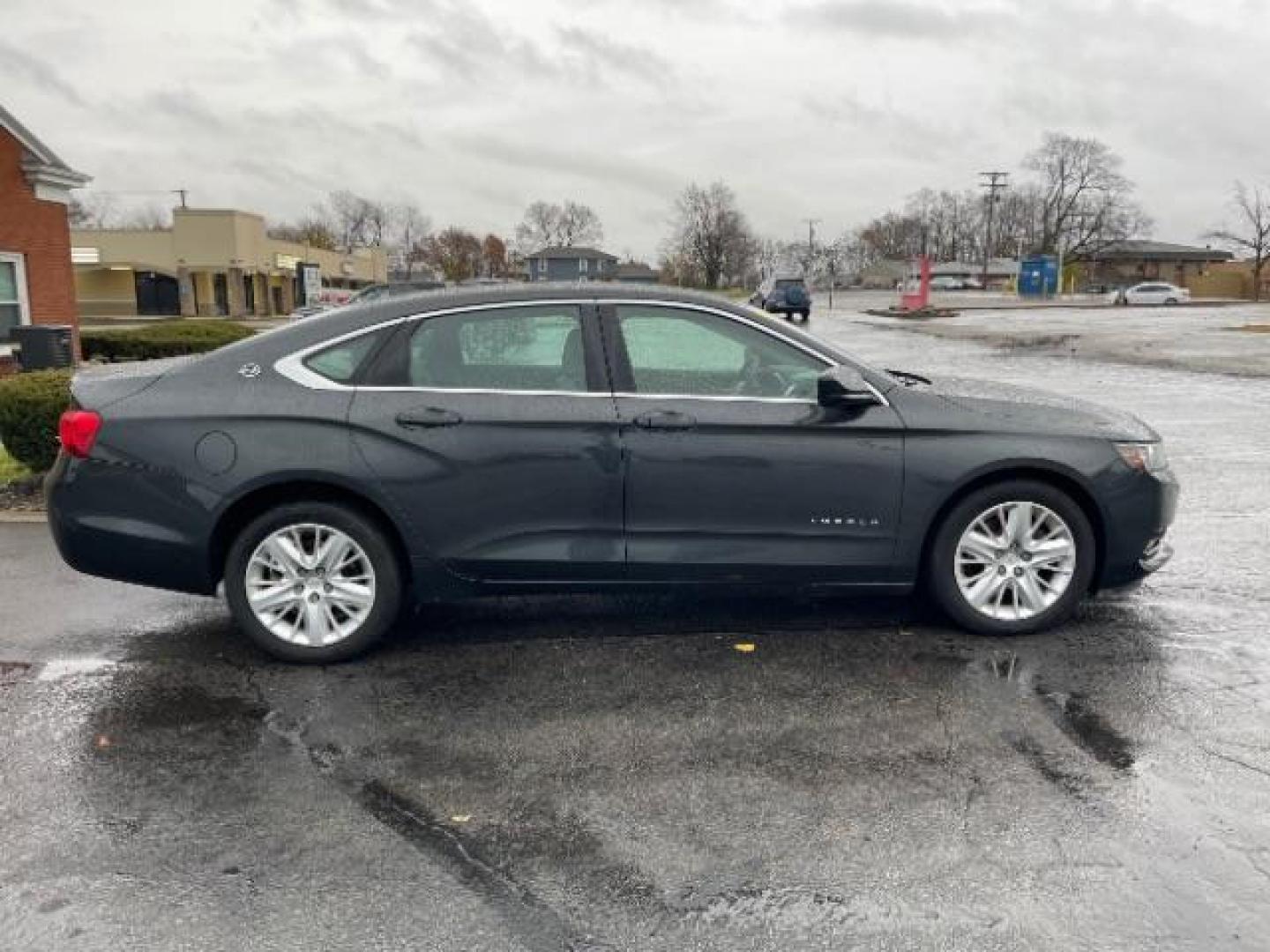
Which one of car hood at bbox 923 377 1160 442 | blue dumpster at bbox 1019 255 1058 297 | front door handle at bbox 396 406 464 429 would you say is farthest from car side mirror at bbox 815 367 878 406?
blue dumpster at bbox 1019 255 1058 297

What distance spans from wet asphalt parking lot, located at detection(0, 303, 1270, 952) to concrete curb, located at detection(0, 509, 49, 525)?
6.63 ft

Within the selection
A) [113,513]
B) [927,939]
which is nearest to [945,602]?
[927,939]

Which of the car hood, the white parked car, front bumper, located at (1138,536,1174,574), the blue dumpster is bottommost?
front bumper, located at (1138,536,1174,574)

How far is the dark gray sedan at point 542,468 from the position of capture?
14.2ft

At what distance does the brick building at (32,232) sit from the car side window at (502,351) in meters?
15.2

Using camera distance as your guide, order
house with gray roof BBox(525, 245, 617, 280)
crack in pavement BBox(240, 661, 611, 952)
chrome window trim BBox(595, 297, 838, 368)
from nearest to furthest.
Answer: crack in pavement BBox(240, 661, 611, 952)
chrome window trim BBox(595, 297, 838, 368)
house with gray roof BBox(525, 245, 617, 280)

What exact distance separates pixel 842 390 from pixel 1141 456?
4.94ft

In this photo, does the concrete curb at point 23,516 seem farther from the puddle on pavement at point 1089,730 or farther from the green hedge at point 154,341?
the green hedge at point 154,341

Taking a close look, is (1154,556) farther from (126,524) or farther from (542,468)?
(126,524)

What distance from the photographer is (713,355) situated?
4566 millimetres

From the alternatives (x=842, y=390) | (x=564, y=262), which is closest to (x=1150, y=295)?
(x=564, y=262)

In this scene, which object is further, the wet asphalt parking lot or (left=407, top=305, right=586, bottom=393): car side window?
(left=407, top=305, right=586, bottom=393): car side window

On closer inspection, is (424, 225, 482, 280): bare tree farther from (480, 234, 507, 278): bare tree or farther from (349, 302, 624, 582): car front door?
(349, 302, 624, 582): car front door

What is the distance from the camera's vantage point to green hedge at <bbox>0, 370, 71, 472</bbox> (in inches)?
300
